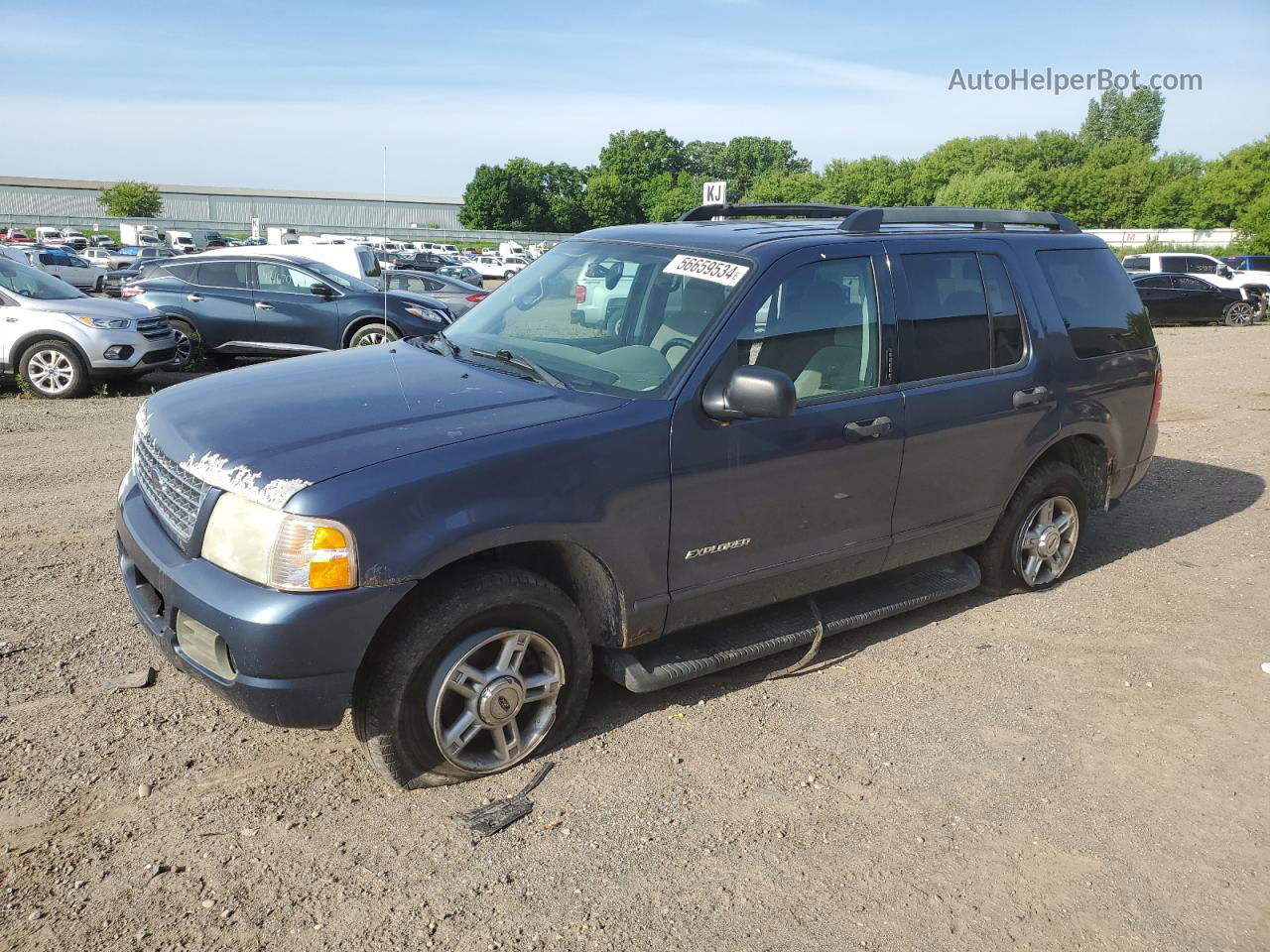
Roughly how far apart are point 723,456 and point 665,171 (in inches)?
4956

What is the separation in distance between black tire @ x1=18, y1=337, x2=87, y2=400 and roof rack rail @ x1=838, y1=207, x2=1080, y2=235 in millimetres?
9424

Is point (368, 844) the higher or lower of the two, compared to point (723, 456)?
lower

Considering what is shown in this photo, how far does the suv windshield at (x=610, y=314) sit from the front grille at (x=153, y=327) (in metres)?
8.21

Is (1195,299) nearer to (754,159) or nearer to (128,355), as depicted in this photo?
(128,355)

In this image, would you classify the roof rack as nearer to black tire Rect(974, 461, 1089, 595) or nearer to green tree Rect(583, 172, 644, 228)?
black tire Rect(974, 461, 1089, 595)

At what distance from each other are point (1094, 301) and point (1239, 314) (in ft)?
83.3

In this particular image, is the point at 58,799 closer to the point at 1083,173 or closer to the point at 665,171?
the point at 1083,173

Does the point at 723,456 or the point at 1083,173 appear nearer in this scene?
the point at 723,456

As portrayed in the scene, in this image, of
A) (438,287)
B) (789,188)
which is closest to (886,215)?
(438,287)

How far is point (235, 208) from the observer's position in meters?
99.4

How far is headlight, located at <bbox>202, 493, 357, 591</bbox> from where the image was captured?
10.1ft

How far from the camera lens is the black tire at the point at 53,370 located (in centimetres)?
1104

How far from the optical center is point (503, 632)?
3.51 meters

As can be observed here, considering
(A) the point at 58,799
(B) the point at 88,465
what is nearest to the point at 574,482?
(A) the point at 58,799
